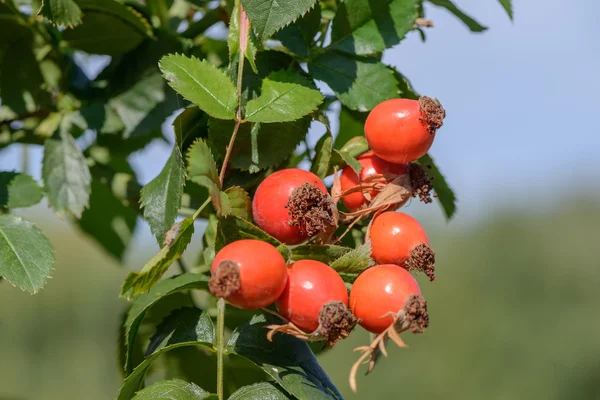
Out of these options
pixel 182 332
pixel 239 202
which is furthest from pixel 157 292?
pixel 239 202

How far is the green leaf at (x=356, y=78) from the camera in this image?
1.08 meters

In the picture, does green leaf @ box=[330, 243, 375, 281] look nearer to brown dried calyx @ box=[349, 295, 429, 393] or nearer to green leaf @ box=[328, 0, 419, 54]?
brown dried calyx @ box=[349, 295, 429, 393]

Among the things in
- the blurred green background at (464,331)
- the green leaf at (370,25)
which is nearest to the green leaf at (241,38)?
the green leaf at (370,25)

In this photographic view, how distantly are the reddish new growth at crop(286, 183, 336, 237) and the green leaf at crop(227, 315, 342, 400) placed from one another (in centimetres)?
16

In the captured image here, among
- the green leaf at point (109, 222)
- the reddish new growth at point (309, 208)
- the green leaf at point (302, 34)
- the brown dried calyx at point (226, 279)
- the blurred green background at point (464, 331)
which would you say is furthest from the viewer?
the blurred green background at point (464, 331)

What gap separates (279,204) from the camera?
2.93 feet

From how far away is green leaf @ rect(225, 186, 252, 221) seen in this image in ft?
2.96

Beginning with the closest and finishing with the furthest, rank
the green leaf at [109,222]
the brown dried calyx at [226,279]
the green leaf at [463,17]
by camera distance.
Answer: the brown dried calyx at [226,279] → the green leaf at [463,17] → the green leaf at [109,222]

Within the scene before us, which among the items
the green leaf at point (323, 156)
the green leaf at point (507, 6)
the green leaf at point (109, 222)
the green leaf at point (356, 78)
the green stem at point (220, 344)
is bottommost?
the green leaf at point (109, 222)

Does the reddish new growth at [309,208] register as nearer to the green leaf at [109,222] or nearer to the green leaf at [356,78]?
the green leaf at [356,78]

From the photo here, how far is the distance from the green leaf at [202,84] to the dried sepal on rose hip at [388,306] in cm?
31

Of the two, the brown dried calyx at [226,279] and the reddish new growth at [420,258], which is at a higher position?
the brown dried calyx at [226,279]

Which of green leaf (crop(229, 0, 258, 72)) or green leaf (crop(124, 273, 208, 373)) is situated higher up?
green leaf (crop(229, 0, 258, 72))

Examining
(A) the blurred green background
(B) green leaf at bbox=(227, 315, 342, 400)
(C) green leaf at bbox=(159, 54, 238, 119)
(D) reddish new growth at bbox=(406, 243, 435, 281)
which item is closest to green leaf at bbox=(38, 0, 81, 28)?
(C) green leaf at bbox=(159, 54, 238, 119)
